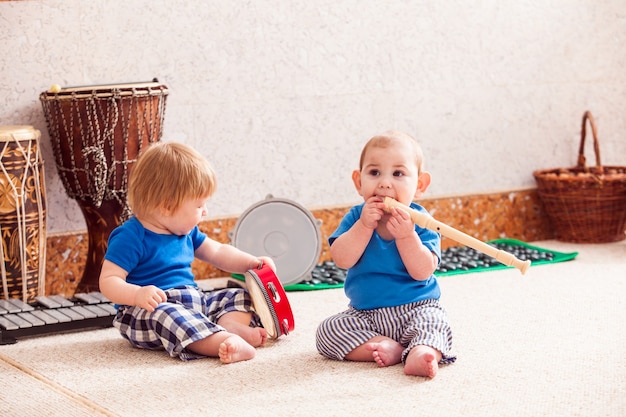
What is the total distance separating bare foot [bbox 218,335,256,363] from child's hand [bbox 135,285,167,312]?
8.3 inches

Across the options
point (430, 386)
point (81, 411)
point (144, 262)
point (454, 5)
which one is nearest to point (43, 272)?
point (144, 262)

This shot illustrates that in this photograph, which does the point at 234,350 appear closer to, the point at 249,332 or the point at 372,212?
the point at 249,332

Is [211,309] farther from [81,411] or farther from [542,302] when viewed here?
[542,302]

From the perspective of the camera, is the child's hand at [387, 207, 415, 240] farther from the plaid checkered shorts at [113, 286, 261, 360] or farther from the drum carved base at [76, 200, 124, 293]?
the drum carved base at [76, 200, 124, 293]

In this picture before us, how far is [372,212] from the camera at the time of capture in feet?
7.38

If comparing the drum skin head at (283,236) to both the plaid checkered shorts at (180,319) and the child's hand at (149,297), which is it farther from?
the child's hand at (149,297)

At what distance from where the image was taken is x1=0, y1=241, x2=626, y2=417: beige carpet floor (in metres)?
1.93

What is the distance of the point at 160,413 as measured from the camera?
193 cm

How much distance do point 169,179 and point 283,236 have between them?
0.98 metres

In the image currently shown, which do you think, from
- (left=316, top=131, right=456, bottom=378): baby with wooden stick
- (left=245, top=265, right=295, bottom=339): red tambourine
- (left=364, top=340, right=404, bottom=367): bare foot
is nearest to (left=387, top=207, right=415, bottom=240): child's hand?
(left=316, top=131, right=456, bottom=378): baby with wooden stick

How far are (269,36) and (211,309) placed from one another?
4.74 ft

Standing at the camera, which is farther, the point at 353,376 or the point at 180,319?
the point at 180,319

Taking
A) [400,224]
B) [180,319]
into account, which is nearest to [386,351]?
[400,224]

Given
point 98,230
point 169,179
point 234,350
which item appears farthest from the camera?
point 98,230
